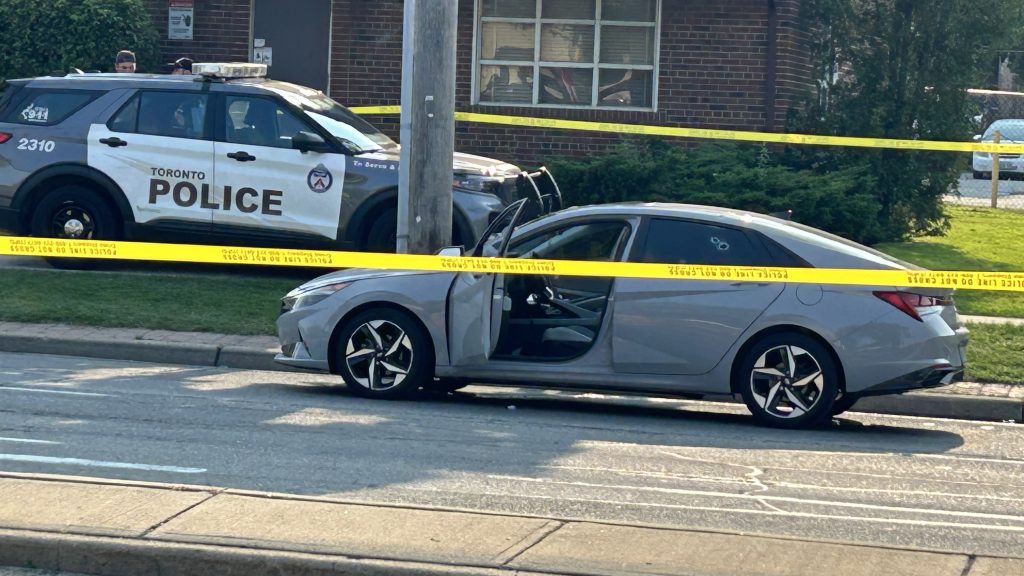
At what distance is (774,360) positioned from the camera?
9.24 meters

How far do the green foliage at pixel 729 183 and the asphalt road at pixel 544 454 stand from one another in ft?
18.2

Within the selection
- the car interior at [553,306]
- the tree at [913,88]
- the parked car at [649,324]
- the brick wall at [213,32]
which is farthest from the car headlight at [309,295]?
the brick wall at [213,32]

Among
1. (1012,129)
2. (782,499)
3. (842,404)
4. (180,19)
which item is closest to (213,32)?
(180,19)

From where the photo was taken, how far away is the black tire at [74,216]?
1423 cm

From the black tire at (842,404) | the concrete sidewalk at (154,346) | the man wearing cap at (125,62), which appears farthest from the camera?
the man wearing cap at (125,62)

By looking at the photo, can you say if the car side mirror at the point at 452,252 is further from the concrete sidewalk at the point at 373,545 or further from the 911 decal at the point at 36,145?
the 911 decal at the point at 36,145

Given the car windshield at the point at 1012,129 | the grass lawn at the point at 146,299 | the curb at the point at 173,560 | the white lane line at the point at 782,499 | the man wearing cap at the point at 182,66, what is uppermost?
the car windshield at the point at 1012,129

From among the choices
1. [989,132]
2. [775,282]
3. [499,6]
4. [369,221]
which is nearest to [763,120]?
[499,6]

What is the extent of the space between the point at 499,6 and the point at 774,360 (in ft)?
36.6

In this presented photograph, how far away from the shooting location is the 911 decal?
14.1 metres

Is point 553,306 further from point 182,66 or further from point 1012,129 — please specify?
point 1012,129

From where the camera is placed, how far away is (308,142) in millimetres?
13641

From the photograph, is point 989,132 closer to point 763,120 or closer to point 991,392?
point 763,120

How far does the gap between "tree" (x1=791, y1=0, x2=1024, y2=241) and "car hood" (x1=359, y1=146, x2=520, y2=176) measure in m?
5.16
